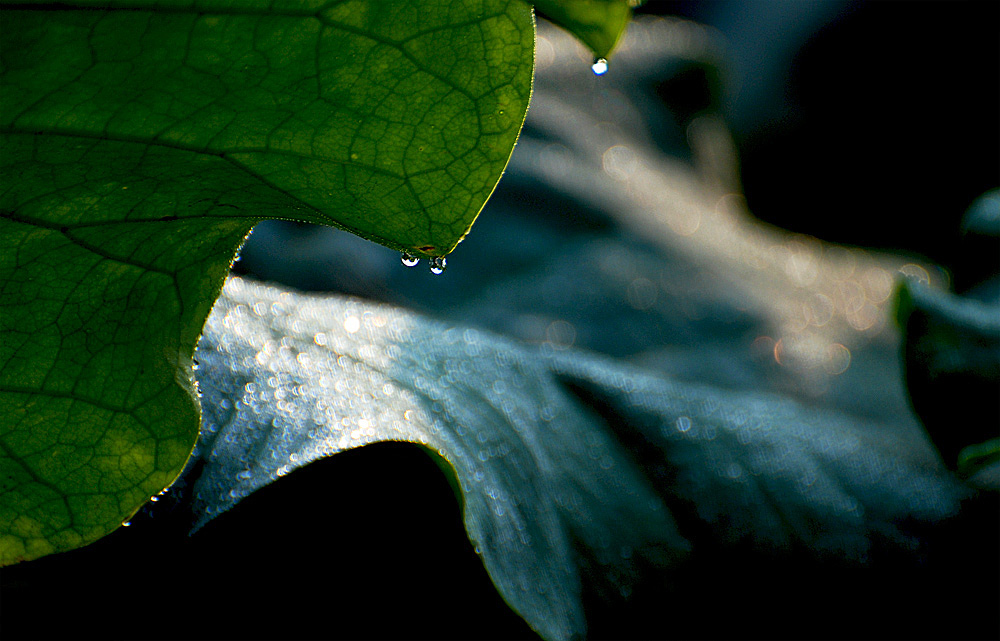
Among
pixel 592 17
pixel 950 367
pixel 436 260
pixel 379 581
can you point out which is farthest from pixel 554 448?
pixel 950 367

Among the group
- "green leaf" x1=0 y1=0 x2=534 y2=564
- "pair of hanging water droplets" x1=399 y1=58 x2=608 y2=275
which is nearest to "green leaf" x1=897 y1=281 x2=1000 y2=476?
"pair of hanging water droplets" x1=399 y1=58 x2=608 y2=275

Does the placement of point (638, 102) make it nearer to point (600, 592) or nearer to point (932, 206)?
point (932, 206)

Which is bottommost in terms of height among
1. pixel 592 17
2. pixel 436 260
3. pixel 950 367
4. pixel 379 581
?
pixel 379 581

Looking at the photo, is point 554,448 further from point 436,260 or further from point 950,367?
point 950,367

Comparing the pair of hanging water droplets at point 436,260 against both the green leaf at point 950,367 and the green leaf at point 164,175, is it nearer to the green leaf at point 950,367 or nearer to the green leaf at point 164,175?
the green leaf at point 164,175

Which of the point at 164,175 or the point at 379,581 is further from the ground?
the point at 164,175

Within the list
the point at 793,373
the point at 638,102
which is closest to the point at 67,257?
the point at 793,373

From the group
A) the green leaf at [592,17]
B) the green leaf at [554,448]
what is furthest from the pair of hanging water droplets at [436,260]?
the green leaf at [554,448]
